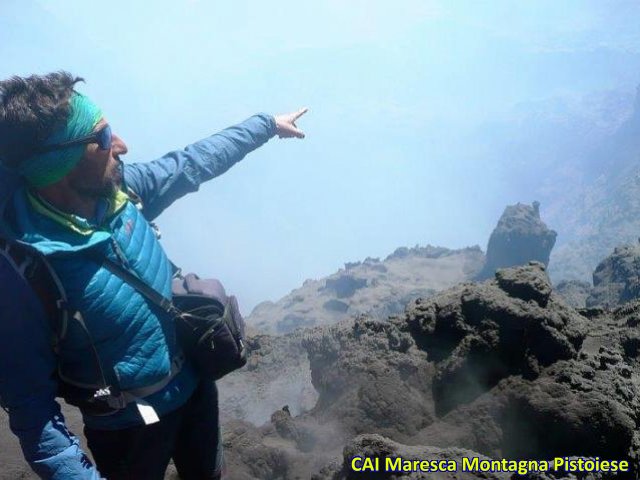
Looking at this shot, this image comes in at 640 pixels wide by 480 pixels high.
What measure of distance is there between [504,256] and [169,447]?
2559 cm

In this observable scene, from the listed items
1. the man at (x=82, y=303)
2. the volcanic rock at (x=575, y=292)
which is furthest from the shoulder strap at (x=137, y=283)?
the volcanic rock at (x=575, y=292)

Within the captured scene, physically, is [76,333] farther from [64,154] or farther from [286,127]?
[286,127]

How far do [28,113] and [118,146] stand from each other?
1.40 ft

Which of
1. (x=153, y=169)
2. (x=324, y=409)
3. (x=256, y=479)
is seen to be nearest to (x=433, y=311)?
(x=324, y=409)

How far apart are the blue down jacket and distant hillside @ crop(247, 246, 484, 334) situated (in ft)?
63.8

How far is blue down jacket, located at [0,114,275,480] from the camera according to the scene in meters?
1.67

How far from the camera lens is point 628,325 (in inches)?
197

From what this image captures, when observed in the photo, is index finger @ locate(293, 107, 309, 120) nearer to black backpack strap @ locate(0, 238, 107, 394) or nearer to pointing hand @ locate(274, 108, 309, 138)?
pointing hand @ locate(274, 108, 309, 138)

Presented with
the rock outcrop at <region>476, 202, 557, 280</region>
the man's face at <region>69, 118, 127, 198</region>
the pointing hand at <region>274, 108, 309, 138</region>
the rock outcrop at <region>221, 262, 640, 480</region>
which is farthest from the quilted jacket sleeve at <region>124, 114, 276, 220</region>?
the rock outcrop at <region>476, 202, 557, 280</region>

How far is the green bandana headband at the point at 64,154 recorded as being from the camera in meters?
1.80

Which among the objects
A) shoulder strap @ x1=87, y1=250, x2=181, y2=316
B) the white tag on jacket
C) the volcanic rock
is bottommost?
the volcanic rock

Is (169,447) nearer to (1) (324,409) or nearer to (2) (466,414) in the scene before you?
(2) (466,414)

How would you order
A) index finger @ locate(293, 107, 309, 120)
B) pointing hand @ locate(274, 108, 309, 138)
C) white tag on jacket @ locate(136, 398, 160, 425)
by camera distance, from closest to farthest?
white tag on jacket @ locate(136, 398, 160, 425) → pointing hand @ locate(274, 108, 309, 138) → index finger @ locate(293, 107, 309, 120)

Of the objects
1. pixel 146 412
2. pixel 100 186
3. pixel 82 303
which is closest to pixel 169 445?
A: pixel 146 412
